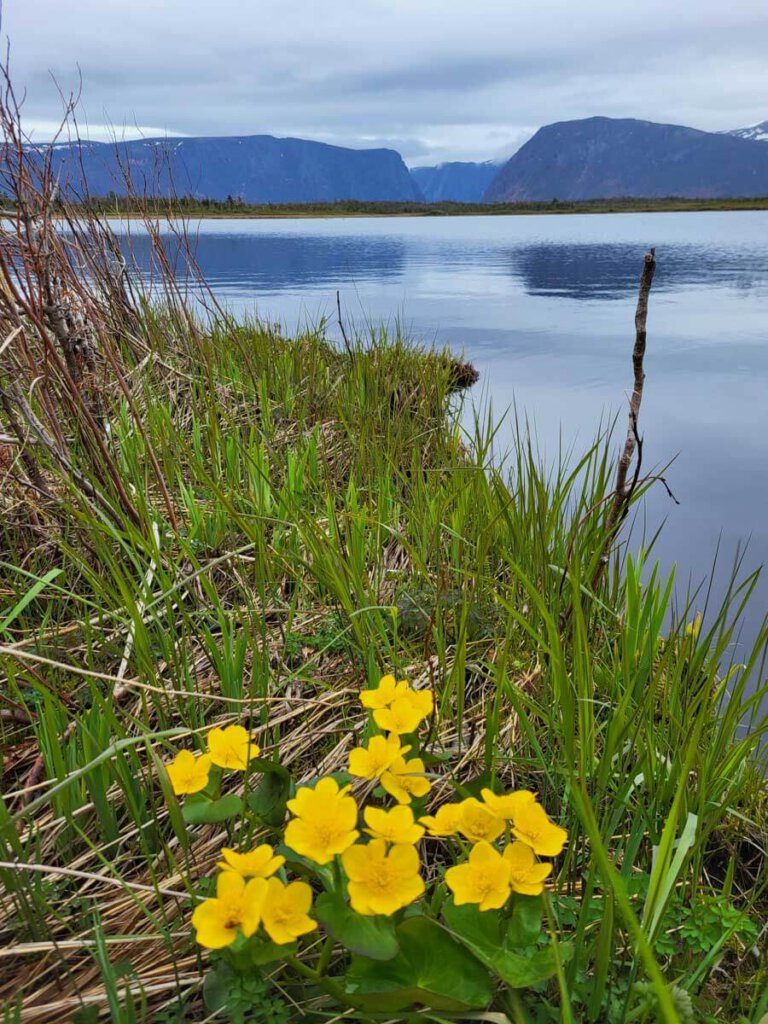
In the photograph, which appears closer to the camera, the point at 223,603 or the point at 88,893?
the point at 88,893

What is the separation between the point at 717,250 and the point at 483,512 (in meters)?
21.9

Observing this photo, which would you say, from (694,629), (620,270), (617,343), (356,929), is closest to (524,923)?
(356,929)

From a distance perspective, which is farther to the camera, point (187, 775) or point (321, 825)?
point (187, 775)

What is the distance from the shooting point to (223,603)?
191 centimetres

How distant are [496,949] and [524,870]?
0.12 meters

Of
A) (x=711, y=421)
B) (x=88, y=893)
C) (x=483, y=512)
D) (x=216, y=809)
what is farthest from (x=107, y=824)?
(x=711, y=421)

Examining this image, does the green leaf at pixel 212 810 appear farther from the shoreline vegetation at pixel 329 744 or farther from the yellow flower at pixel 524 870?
the yellow flower at pixel 524 870

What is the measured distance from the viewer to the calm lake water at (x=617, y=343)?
3.78 m

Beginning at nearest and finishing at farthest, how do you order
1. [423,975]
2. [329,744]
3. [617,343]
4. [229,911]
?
[229,911] < [423,975] < [329,744] < [617,343]

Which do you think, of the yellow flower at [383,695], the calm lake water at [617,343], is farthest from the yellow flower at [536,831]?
the calm lake water at [617,343]

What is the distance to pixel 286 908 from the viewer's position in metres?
0.60

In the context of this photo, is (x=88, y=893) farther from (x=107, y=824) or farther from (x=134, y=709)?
(x=134, y=709)

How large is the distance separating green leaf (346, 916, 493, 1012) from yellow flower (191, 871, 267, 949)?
0.57 feet

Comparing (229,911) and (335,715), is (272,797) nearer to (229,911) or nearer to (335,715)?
(229,911)
